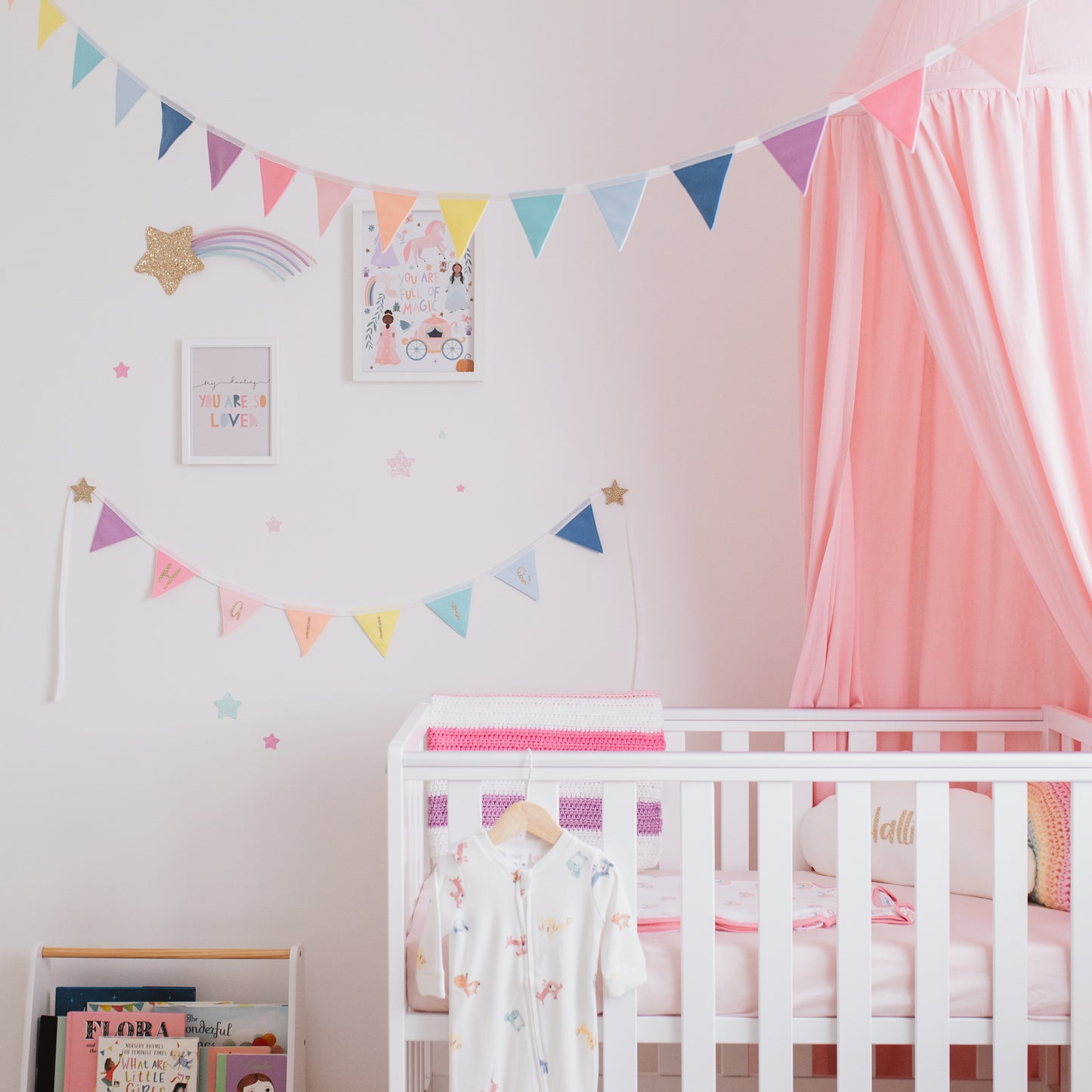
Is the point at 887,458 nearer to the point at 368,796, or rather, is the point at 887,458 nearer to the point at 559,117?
the point at 559,117

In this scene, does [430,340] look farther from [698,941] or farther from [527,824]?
[698,941]

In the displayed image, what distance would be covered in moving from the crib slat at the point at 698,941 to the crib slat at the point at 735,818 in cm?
57

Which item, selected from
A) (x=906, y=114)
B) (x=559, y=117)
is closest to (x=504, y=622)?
A: (x=559, y=117)

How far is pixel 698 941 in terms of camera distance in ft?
4.84

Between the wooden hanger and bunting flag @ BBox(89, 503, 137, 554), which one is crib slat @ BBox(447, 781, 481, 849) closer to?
the wooden hanger

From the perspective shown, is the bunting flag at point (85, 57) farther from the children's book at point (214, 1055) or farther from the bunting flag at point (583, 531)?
the children's book at point (214, 1055)

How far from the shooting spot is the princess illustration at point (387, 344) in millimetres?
2260

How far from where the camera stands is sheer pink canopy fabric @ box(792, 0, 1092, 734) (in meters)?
1.58

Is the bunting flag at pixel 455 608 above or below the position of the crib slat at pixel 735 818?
above

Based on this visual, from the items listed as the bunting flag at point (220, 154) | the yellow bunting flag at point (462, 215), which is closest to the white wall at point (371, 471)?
the bunting flag at point (220, 154)

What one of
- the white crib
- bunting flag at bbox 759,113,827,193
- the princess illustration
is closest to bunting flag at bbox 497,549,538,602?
the princess illustration

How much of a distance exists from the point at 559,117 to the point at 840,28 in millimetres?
637

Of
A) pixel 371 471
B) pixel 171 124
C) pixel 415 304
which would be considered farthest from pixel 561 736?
pixel 171 124

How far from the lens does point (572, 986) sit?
4.72 feet
